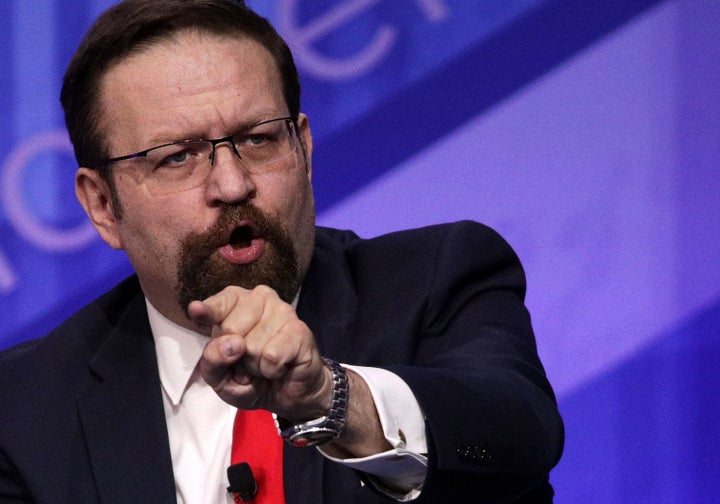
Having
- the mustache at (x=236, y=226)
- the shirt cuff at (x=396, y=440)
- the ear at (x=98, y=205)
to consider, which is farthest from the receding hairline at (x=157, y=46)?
the shirt cuff at (x=396, y=440)

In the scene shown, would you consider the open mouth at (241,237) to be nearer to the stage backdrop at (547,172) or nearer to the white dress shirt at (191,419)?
the white dress shirt at (191,419)

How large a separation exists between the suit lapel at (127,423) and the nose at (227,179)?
40 centimetres

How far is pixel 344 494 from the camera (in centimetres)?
217

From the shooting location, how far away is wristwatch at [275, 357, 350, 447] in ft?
5.59

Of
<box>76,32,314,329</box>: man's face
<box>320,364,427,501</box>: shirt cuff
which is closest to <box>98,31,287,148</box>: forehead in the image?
<box>76,32,314,329</box>: man's face

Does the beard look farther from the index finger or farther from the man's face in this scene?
the index finger

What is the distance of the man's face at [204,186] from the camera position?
225cm

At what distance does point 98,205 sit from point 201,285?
1.34ft

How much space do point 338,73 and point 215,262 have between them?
100cm

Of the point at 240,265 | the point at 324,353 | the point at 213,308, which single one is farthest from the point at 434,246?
the point at 213,308

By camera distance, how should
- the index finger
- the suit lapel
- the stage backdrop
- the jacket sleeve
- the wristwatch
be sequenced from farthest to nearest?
the stage backdrop < the suit lapel < the jacket sleeve < the wristwatch < the index finger

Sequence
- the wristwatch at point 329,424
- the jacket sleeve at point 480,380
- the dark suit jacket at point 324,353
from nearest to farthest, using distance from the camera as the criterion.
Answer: the wristwatch at point 329,424, the jacket sleeve at point 480,380, the dark suit jacket at point 324,353

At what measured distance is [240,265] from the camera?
7.32ft

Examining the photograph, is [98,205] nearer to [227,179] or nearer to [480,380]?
[227,179]
